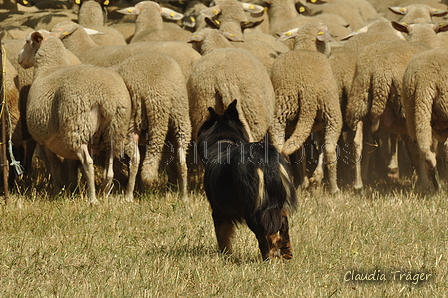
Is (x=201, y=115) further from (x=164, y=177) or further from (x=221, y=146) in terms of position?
(x=221, y=146)

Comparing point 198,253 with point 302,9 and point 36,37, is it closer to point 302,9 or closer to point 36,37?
point 36,37

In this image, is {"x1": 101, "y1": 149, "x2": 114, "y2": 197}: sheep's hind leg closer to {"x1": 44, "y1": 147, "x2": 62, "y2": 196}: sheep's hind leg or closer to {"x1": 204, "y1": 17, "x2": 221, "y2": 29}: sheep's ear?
{"x1": 44, "y1": 147, "x2": 62, "y2": 196}: sheep's hind leg

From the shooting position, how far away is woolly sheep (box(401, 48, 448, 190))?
20.6 ft

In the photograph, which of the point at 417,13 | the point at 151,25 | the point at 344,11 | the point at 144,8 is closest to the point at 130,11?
the point at 144,8

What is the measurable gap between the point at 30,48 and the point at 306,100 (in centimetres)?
287

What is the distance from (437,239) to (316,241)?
921 mm

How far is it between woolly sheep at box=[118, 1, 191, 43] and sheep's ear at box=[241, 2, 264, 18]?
1060 mm

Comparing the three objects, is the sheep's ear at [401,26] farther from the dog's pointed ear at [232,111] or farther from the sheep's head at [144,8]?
the dog's pointed ear at [232,111]

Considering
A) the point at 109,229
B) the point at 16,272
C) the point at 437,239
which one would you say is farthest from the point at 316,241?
the point at 16,272

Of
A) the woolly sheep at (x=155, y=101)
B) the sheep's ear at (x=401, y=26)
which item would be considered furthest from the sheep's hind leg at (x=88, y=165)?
the sheep's ear at (x=401, y=26)

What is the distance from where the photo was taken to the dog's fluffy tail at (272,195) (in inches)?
153

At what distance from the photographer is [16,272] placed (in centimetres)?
408

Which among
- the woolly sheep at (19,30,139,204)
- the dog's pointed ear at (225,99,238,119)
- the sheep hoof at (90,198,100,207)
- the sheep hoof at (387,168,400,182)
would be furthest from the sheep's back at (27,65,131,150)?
the sheep hoof at (387,168,400,182)

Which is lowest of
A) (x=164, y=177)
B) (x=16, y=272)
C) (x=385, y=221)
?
(x=164, y=177)
